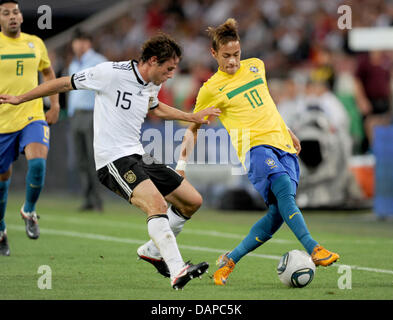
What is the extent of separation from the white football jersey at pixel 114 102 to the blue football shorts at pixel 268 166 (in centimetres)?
105

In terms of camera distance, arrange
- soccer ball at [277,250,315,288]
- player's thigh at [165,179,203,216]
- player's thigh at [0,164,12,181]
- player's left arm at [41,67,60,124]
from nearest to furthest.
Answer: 1. soccer ball at [277,250,315,288]
2. player's thigh at [165,179,203,216]
3. player's thigh at [0,164,12,181]
4. player's left arm at [41,67,60,124]

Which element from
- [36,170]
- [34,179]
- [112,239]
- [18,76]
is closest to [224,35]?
[18,76]

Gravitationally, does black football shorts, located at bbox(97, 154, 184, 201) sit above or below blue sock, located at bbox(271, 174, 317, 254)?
above

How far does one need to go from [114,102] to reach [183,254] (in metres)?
2.82

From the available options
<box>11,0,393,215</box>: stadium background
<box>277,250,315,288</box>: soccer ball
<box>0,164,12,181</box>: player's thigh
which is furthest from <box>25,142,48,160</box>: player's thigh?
<box>11,0,393,215</box>: stadium background

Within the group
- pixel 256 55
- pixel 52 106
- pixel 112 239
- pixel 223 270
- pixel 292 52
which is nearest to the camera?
pixel 223 270

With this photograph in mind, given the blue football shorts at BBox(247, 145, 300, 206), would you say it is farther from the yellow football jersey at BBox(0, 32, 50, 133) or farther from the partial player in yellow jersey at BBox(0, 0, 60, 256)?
the yellow football jersey at BBox(0, 32, 50, 133)

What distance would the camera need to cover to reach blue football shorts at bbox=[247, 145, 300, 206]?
23.9ft

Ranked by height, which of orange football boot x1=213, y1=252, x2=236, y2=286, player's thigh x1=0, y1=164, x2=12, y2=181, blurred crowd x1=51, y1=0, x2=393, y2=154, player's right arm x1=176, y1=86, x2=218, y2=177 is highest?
blurred crowd x1=51, y1=0, x2=393, y2=154

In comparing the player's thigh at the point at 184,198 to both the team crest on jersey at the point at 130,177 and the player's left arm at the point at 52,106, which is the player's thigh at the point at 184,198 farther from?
the player's left arm at the point at 52,106

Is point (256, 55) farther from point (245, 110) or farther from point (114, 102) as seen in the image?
point (114, 102)

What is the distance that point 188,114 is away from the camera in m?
7.19

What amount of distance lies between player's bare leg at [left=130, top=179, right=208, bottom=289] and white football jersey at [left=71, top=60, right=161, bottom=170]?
389 millimetres
